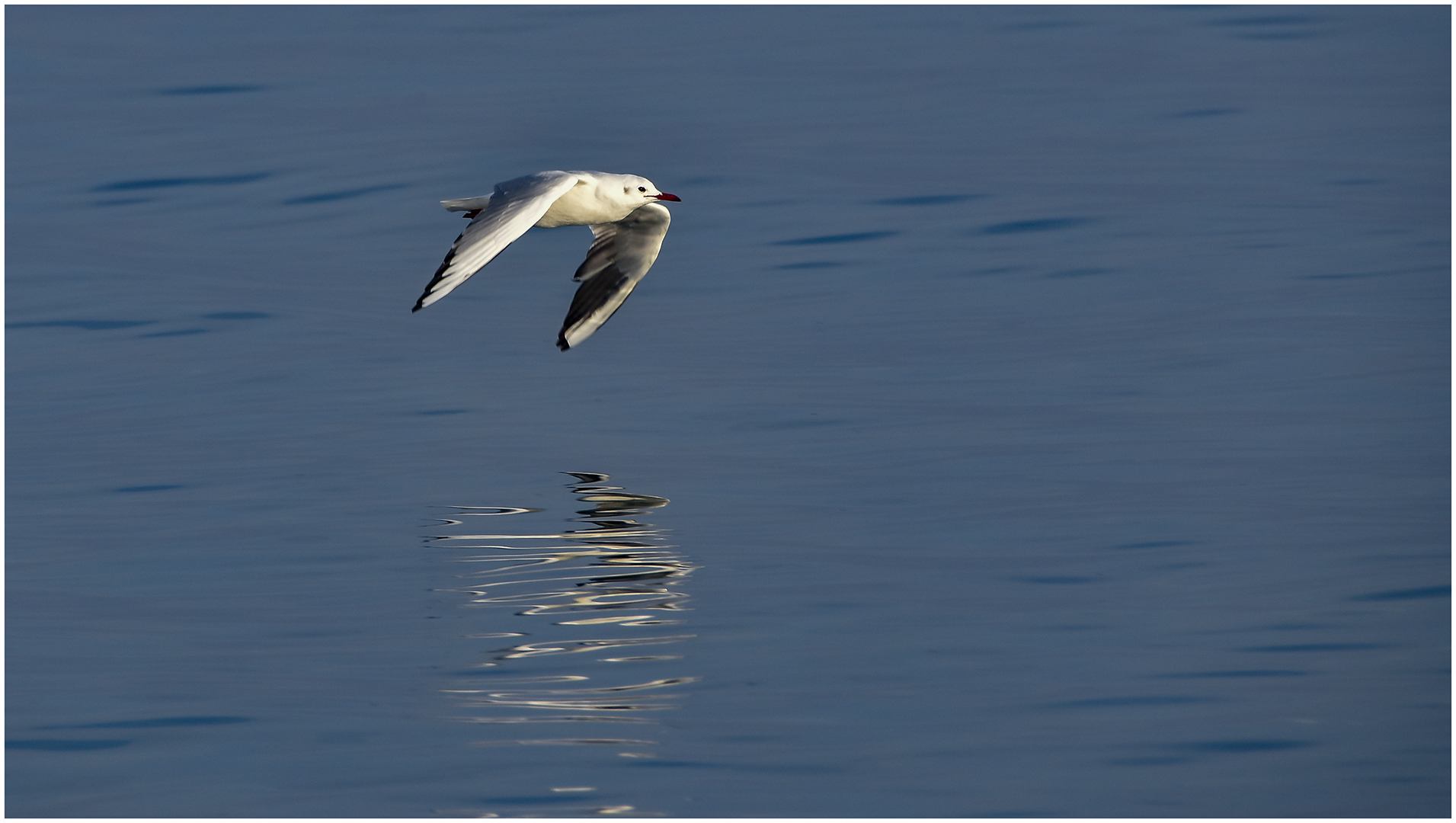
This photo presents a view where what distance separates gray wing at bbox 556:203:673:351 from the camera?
1507 centimetres

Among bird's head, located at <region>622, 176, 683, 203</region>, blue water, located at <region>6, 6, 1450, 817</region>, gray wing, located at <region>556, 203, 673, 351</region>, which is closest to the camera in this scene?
blue water, located at <region>6, 6, 1450, 817</region>

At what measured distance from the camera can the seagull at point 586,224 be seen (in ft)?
40.8

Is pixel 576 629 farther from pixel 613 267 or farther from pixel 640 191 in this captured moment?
pixel 613 267

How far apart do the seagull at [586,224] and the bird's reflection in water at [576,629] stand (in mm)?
1645

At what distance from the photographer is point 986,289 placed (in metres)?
18.2

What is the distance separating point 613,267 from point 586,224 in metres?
0.37

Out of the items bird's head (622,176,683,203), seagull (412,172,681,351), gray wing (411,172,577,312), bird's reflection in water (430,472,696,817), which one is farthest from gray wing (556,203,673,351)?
bird's reflection in water (430,472,696,817)

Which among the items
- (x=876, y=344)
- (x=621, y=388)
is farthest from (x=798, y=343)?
(x=621, y=388)

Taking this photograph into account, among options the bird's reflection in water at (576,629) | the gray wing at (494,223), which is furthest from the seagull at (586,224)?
the bird's reflection in water at (576,629)

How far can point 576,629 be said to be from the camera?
10.0m

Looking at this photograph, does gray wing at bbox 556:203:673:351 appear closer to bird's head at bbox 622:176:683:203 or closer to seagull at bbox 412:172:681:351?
seagull at bbox 412:172:681:351

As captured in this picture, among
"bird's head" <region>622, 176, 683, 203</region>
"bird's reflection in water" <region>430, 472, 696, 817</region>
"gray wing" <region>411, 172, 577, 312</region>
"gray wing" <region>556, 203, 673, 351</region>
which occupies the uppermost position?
"bird's head" <region>622, 176, 683, 203</region>

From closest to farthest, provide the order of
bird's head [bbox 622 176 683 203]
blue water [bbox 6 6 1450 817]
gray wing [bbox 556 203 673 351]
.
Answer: blue water [bbox 6 6 1450 817] < bird's head [bbox 622 176 683 203] < gray wing [bbox 556 203 673 351]

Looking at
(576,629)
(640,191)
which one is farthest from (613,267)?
(576,629)
